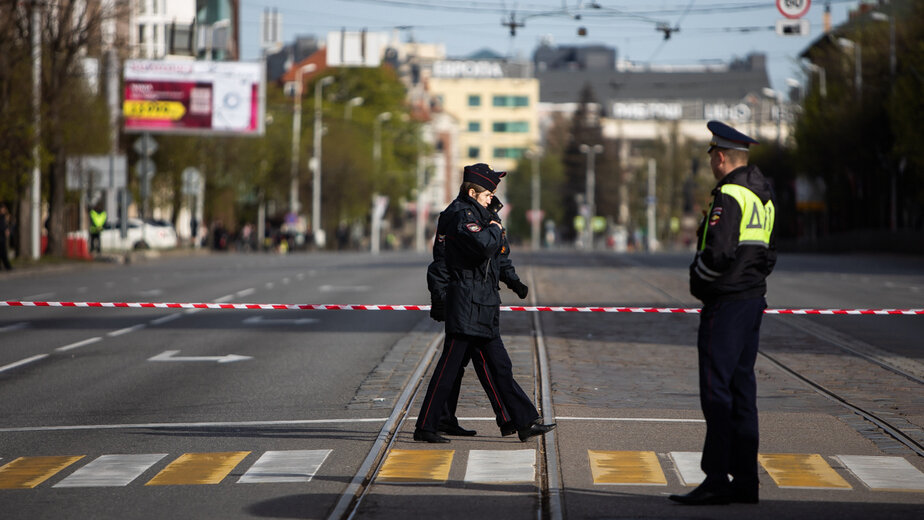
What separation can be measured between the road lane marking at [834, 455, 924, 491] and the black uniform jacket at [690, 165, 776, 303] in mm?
1363

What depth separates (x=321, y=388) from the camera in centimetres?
1293

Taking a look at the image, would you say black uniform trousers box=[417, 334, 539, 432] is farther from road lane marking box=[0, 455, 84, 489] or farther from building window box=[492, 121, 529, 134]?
building window box=[492, 121, 529, 134]

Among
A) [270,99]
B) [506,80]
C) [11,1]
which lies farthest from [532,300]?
[506,80]

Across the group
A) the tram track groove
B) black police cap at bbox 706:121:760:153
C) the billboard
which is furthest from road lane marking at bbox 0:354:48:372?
the billboard

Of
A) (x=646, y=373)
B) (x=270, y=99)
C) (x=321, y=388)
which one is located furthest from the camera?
(x=270, y=99)

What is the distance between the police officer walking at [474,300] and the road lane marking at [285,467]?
2.72 ft

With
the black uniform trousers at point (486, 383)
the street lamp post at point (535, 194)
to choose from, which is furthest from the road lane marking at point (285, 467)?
the street lamp post at point (535, 194)

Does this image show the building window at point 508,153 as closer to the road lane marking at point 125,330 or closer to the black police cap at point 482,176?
the road lane marking at point 125,330

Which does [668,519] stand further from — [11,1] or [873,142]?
[873,142]

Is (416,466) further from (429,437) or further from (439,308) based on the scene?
(439,308)

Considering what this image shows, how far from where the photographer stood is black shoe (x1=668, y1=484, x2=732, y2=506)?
7.46m

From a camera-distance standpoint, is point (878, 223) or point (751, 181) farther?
point (878, 223)

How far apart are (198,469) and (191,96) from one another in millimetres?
49444

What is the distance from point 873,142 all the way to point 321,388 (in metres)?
52.4
